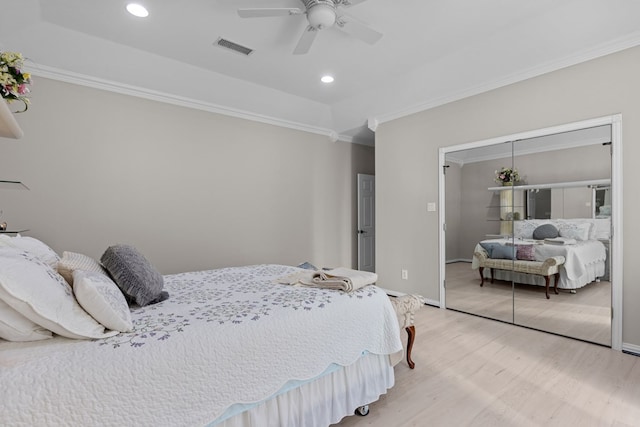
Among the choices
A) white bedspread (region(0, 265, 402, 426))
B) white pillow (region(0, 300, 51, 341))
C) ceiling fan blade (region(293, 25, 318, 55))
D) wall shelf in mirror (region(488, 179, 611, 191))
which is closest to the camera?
white bedspread (region(0, 265, 402, 426))

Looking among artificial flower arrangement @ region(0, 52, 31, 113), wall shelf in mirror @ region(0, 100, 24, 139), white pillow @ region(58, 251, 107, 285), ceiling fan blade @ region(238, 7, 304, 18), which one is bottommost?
white pillow @ region(58, 251, 107, 285)

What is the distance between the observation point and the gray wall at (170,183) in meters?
3.05

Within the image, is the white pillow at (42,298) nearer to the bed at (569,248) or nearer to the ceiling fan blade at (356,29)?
the ceiling fan blade at (356,29)

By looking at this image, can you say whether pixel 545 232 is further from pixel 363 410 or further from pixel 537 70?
pixel 363 410

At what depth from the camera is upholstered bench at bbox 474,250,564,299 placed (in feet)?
10.4

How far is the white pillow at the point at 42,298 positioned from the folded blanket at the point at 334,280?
1.14 m

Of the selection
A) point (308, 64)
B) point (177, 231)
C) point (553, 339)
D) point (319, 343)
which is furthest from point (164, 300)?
point (553, 339)

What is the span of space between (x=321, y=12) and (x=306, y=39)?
346mm

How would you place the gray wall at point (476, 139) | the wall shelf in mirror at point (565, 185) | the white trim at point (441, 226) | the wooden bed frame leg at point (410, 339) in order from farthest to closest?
1. the white trim at point (441, 226)
2. the wall shelf in mirror at point (565, 185)
3. the gray wall at point (476, 139)
4. the wooden bed frame leg at point (410, 339)

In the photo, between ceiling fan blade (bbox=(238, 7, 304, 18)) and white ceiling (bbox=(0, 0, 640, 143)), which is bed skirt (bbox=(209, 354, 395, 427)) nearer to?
ceiling fan blade (bbox=(238, 7, 304, 18))

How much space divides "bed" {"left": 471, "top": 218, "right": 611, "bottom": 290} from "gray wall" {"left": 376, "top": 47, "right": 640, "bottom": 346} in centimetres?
19

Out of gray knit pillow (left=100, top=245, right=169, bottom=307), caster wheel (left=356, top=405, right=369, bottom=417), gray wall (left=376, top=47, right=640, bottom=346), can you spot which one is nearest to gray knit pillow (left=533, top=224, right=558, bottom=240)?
gray wall (left=376, top=47, right=640, bottom=346)

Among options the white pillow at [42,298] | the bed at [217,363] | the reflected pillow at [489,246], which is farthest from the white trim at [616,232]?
the white pillow at [42,298]

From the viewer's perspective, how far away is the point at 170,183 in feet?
12.3
